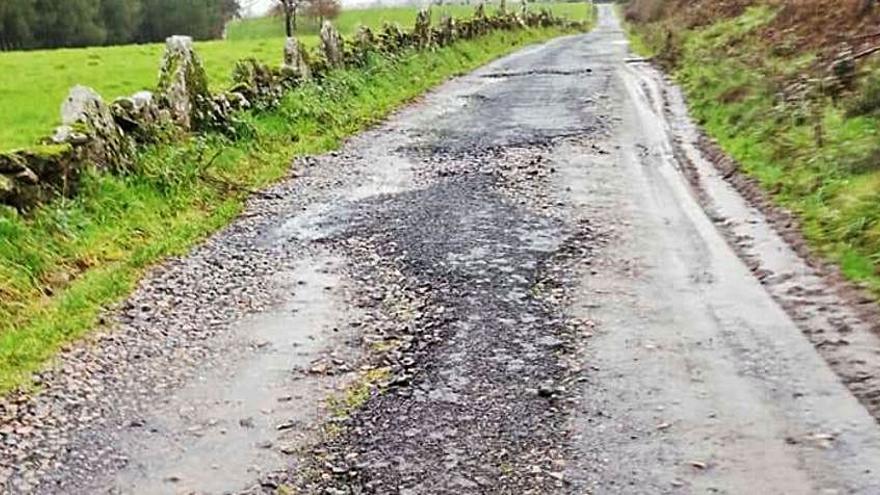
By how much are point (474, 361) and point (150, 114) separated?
20.5 ft

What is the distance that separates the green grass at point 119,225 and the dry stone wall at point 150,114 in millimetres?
201

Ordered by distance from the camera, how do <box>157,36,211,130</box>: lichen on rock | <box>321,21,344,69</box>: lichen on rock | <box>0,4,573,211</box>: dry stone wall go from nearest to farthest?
1. <box>0,4,573,211</box>: dry stone wall
2. <box>157,36,211,130</box>: lichen on rock
3. <box>321,21,344,69</box>: lichen on rock

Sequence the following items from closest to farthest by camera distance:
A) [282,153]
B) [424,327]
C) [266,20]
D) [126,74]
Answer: [424,327] → [282,153] → [126,74] → [266,20]

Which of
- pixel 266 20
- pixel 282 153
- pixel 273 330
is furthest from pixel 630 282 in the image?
pixel 266 20

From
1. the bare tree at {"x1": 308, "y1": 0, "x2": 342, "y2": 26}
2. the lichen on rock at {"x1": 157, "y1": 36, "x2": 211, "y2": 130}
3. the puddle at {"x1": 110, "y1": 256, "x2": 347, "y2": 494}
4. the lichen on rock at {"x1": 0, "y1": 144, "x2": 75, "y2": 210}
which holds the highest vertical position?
the bare tree at {"x1": 308, "y1": 0, "x2": 342, "y2": 26}

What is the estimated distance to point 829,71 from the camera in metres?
12.5

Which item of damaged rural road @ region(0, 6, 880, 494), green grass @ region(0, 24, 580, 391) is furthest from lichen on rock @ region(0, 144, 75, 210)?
damaged rural road @ region(0, 6, 880, 494)

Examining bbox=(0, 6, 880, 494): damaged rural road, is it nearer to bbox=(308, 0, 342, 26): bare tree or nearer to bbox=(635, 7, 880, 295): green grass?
bbox=(635, 7, 880, 295): green grass

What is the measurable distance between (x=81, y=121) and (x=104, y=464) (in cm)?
528

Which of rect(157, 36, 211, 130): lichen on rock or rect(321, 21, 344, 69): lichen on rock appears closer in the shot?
rect(157, 36, 211, 130): lichen on rock

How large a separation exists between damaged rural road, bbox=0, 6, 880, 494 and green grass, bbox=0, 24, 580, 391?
27 cm

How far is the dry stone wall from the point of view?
26.8ft

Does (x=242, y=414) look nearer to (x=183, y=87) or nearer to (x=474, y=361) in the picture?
(x=474, y=361)

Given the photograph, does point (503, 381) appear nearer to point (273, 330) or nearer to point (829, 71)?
point (273, 330)
